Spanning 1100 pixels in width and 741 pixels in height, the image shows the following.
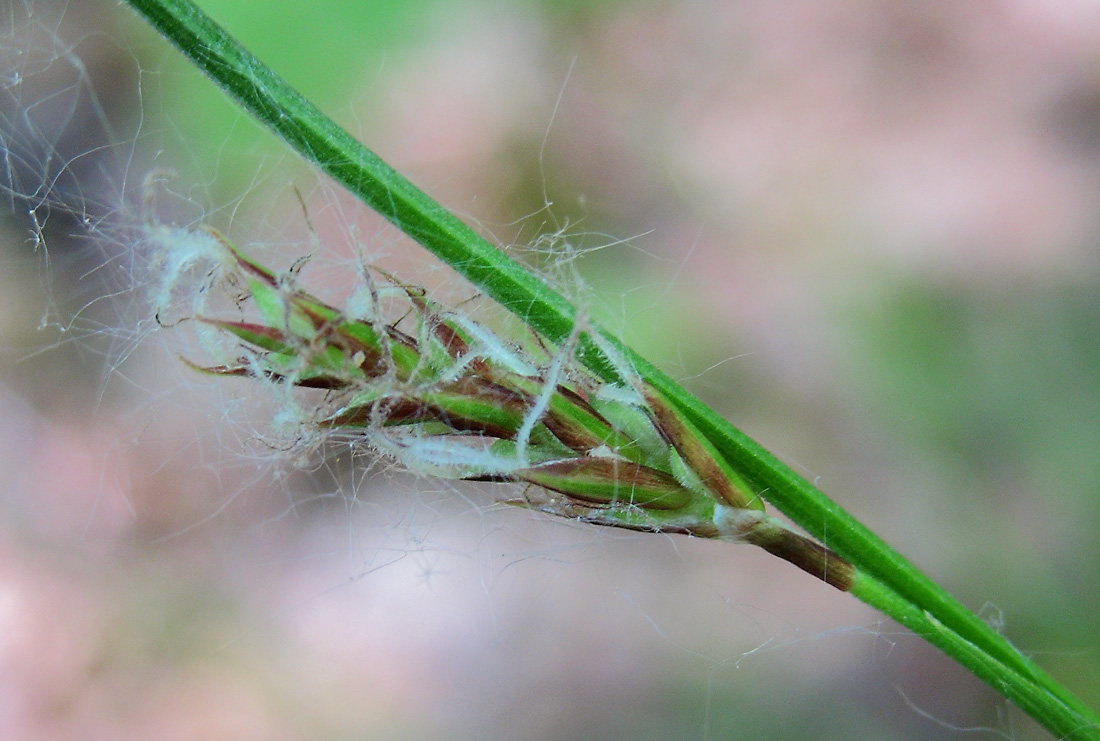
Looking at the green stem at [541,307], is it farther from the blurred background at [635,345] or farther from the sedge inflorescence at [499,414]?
the blurred background at [635,345]

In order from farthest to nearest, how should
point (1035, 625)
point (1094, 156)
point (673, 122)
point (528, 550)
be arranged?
point (673, 122)
point (1094, 156)
point (528, 550)
point (1035, 625)

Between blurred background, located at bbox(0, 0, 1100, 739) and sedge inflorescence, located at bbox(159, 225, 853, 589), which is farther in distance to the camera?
blurred background, located at bbox(0, 0, 1100, 739)

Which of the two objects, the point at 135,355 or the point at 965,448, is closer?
the point at 965,448

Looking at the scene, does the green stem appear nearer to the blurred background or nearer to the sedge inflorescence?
the sedge inflorescence

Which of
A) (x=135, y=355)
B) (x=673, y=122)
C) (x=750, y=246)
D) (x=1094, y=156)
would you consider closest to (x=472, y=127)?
(x=673, y=122)

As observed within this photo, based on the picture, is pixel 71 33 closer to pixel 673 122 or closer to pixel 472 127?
pixel 472 127

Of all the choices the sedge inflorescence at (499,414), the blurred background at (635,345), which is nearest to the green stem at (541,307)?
the sedge inflorescence at (499,414)

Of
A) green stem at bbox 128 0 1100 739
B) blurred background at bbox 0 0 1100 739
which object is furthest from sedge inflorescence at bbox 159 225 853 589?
blurred background at bbox 0 0 1100 739
